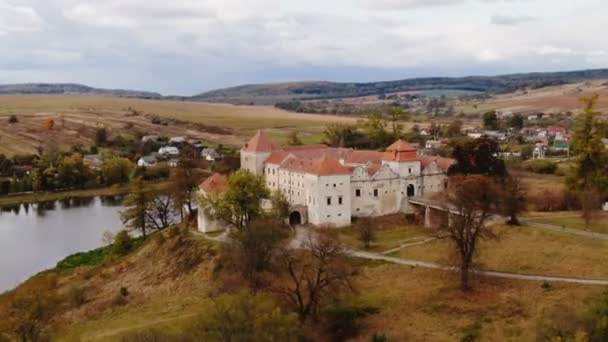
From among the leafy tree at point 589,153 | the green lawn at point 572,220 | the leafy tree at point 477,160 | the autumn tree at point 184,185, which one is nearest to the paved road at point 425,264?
the green lawn at point 572,220

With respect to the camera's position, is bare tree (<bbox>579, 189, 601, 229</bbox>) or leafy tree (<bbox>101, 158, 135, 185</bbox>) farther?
leafy tree (<bbox>101, 158, 135, 185</bbox>)

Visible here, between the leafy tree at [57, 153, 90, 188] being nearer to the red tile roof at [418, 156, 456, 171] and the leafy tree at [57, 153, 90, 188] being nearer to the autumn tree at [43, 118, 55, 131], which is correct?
the autumn tree at [43, 118, 55, 131]

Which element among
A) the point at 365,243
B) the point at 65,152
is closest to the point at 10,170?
the point at 65,152

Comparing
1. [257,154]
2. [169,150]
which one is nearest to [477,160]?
[257,154]

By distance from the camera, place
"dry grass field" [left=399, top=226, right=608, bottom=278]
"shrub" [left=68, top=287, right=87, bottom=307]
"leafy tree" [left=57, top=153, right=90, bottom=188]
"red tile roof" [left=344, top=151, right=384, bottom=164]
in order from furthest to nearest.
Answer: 1. "leafy tree" [left=57, top=153, right=90, bottom=188]
2. "red tile roof" [left=344, top=151, right=384, bottom=164]
3. "shrub" [left=68, top=287, right=87, bottom=307]
4. "dry grass field" [left=399, top=226, right=608, bottom=278]

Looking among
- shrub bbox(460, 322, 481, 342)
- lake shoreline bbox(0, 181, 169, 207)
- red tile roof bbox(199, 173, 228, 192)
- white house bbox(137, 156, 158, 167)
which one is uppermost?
red tile roof bbox(199, 173, 228, 192)

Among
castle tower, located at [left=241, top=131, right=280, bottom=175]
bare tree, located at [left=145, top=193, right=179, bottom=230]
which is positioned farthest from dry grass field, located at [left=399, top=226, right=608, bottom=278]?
bare tree, located at [left=145, top=193, right=179, bottom=230]

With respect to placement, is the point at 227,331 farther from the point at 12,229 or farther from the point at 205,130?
the point at 205,130
